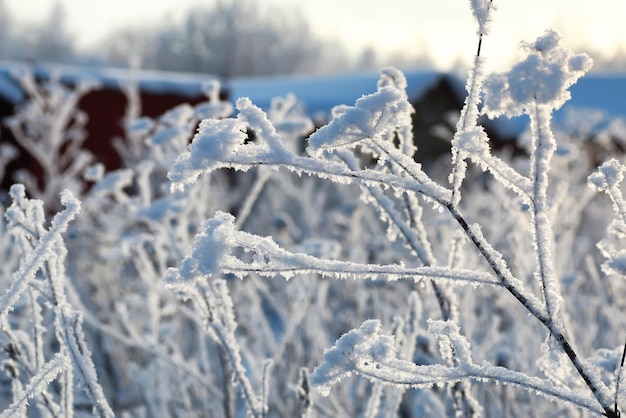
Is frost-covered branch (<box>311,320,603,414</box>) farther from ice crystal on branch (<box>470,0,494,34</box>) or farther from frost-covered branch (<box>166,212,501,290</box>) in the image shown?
ice crystal on branch (<box>470,0,494,34</box>)

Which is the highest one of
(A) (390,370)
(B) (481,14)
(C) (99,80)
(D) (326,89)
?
(D) (326,89)

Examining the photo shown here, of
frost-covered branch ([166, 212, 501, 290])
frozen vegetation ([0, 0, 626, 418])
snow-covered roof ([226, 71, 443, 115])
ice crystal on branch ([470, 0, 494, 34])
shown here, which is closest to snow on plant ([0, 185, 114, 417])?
frozen vegetation ([0, 0, 626, 418])

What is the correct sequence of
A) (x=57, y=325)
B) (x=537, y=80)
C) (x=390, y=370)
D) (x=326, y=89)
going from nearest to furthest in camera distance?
(x=537, y=80) < (x=390, y=370) < (x=57, y=325) < (x=326, y=89)

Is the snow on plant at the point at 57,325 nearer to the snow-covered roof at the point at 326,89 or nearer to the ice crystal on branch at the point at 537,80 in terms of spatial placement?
the ice crystal on branch at the point at 537,80

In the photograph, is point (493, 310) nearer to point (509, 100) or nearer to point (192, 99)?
point (509, 100)

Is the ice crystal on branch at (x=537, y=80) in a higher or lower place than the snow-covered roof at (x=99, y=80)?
lower

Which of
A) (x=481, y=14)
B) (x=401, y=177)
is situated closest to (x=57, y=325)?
(x=401, y=177)

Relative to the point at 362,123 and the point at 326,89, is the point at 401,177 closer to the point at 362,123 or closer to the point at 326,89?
the point at 362,123

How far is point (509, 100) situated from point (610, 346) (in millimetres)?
2691

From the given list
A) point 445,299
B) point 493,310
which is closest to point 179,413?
point 445,299

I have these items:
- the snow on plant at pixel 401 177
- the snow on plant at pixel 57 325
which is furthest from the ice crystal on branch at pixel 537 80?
the snow on plant at pixel 57 325

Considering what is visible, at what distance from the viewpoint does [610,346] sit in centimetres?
309

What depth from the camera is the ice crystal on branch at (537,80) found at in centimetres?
72

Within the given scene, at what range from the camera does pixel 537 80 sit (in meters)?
0.72
